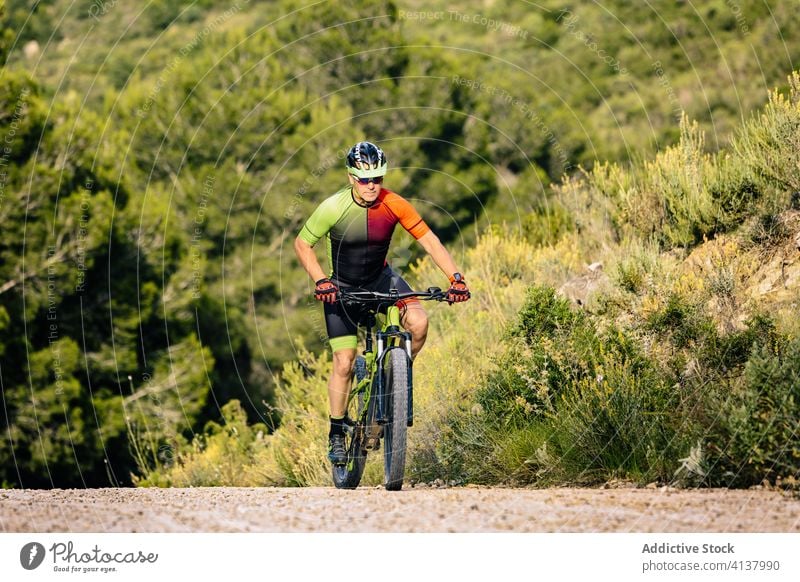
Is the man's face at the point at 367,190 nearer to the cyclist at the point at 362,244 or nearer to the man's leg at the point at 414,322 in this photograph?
the cyclist at the point at 362,244

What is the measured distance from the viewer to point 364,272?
8.76 m

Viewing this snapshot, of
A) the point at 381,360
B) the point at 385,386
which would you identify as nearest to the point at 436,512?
the point at 385,386

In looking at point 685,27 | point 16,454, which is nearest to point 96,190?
point 16,454

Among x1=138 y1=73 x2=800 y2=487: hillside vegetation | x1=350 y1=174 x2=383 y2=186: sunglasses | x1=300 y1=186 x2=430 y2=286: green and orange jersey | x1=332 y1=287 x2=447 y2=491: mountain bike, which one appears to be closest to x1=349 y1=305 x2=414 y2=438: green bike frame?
x1=332 y1=287 x2=447 y2=491: mountain bike

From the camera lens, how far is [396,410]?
7.95m

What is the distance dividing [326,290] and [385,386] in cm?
89

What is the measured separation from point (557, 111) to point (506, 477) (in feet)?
113

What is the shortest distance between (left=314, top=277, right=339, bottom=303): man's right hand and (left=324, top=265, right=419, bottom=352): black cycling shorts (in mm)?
493

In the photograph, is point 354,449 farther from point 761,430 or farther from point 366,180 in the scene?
point 761,430

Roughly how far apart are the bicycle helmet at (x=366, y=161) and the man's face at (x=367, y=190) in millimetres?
84

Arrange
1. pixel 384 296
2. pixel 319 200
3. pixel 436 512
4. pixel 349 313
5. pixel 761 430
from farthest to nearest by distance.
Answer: pixel 319 200
pixel 349 313
pixel 384 296
pixel 761 430
pixel 436 512

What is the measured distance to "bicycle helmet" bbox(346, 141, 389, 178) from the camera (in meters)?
8.27

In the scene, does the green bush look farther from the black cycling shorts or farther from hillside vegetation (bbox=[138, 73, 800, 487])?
the black cycling shorts
